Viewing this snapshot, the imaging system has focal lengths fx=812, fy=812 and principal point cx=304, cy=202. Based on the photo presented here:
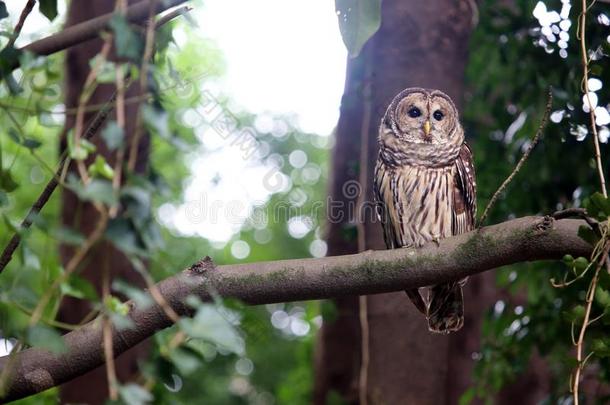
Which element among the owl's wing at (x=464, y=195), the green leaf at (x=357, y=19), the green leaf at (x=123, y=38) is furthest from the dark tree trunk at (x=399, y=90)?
the green leaf at (x=123, y=38)

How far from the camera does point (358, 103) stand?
498 cm

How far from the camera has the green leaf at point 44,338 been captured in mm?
1166

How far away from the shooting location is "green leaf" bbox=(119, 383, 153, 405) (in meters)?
1.13

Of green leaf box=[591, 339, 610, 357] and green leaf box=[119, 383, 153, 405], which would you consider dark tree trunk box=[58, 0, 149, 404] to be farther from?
green leaf box=[119, 383, 153, 405]

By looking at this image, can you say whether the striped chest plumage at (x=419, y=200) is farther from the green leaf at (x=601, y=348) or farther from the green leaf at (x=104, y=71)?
the green leaf at (x=104, y=71)

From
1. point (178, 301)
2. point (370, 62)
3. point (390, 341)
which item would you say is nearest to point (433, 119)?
point (370, 62)

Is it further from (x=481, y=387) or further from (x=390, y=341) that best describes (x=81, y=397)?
(x=481, y=387)

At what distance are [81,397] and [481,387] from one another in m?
2.11

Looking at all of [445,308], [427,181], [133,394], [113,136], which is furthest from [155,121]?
[427,181]

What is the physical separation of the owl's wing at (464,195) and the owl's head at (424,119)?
0.16 m

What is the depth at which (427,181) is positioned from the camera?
3.56 m

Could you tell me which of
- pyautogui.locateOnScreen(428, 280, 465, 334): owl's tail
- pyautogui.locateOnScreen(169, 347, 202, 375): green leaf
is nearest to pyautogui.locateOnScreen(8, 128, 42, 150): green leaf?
pyautogui.locateOnScreen(169, 347, 202, 375): green leaf

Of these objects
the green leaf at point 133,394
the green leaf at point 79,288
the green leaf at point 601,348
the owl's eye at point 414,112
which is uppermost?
the owl's eye at point 414,112

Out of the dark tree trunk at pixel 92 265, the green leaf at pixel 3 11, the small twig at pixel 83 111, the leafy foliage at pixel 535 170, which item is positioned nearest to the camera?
the small twig at pixel 83 111
